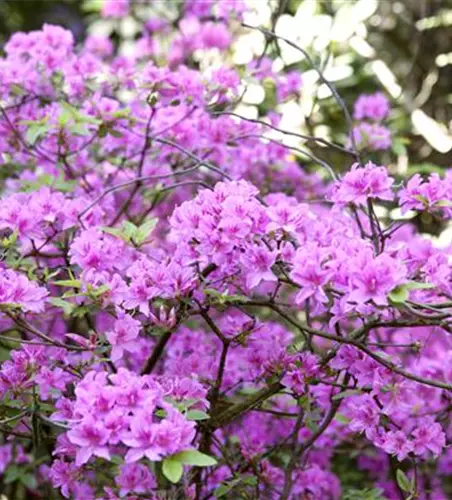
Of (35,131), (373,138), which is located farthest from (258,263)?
(373,138)

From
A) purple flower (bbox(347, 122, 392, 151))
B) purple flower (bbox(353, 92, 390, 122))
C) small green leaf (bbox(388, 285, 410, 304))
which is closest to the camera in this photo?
small green leaf (bbox(388, 285, 410, 304))

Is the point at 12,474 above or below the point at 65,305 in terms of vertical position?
below

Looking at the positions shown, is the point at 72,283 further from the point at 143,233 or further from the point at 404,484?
the point at 404,484

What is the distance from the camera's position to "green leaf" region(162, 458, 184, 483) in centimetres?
112

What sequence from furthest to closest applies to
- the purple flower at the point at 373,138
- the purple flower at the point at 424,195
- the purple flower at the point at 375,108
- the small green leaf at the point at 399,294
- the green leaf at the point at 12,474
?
the purple flower at the point at 375,108
the purple flower at the point at 373,138
the green leaf at the point at 12,474
the purple flower at the point at 424,195
the small green leaf at the point at 399,294

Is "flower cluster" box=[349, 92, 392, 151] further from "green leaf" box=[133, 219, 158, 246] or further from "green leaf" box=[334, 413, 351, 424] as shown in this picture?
"green leaf" box=[133, 219, 158, 246]

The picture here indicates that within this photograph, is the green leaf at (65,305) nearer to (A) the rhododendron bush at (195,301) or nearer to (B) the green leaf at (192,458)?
(A) the rhododendron bush at (195,301)

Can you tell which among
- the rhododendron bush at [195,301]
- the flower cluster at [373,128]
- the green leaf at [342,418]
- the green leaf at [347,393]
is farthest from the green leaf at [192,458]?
the flower cluster at [373,128]

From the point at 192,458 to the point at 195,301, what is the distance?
1.09 feet

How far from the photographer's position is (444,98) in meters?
3.30

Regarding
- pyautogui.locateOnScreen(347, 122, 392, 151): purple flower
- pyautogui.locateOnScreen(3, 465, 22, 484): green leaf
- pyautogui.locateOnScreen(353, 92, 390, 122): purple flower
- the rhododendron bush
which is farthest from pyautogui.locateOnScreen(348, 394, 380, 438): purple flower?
pyautogui.locateOnScreen(353, 92, 390, 122): purple flower

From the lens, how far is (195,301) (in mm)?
1428

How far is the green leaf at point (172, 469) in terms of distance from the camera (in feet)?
3.68

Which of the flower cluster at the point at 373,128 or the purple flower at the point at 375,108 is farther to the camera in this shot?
the purple flower at the point at 375,108
